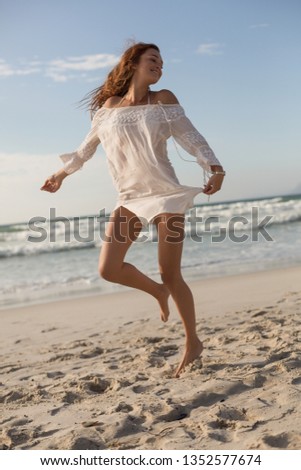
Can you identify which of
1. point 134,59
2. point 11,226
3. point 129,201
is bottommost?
point 11,226

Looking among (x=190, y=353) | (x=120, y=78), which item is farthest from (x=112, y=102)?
(x=190, y=353)

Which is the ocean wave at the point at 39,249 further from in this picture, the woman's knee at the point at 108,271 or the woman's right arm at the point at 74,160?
the woman's knee at the point at 108,271

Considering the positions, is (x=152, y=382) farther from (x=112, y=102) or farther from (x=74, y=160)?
(x=112, y=102)

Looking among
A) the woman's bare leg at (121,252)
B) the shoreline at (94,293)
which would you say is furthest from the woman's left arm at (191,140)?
the shoreline at (94,293)

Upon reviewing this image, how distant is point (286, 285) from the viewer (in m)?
7.67

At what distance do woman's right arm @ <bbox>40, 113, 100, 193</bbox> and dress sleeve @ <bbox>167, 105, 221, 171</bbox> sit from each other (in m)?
0.59

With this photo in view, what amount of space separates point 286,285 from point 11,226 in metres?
20.8

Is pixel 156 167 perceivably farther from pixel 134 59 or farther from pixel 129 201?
pixel 134 59

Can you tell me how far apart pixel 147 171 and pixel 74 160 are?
2.11 feet

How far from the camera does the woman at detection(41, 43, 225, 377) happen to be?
362 cm

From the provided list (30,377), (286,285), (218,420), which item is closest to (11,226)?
(286,285)

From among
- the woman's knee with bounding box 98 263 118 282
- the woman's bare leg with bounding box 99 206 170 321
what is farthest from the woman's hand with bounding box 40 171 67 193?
the woman's knee with bounding box 98 263 118 282

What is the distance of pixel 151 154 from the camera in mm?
3625

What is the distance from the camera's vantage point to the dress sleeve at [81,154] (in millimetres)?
4012
